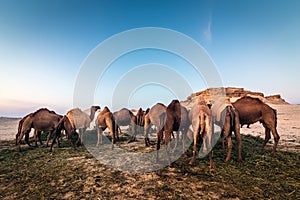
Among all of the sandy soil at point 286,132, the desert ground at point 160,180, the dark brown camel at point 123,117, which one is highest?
the dark brown camel at point 123,117

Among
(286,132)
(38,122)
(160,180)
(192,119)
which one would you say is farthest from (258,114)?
(38,122)

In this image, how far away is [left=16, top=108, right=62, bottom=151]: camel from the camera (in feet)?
35.2

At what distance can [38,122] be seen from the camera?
11047mm

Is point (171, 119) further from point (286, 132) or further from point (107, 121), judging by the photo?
point (286, 132)

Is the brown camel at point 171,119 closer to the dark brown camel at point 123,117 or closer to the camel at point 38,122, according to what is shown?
the dark brown camel at point 123,117

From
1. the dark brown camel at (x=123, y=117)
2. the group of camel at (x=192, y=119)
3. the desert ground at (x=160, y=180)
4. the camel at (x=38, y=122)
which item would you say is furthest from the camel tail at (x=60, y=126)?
the dark brown camel at (x=123, y=117)

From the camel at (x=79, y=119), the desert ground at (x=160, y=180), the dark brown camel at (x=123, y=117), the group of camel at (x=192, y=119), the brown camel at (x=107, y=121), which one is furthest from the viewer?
the dark brown camel at (x=123, y=117)

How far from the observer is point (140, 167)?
689 cm

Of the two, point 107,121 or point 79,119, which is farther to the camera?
point 79,119

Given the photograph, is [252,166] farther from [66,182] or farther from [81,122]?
[81,122]

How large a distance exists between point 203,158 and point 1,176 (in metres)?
8.11

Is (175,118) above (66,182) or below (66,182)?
above

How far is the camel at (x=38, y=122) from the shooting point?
10.7m

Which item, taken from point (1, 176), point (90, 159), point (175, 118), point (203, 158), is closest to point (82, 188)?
point (90, 159)
